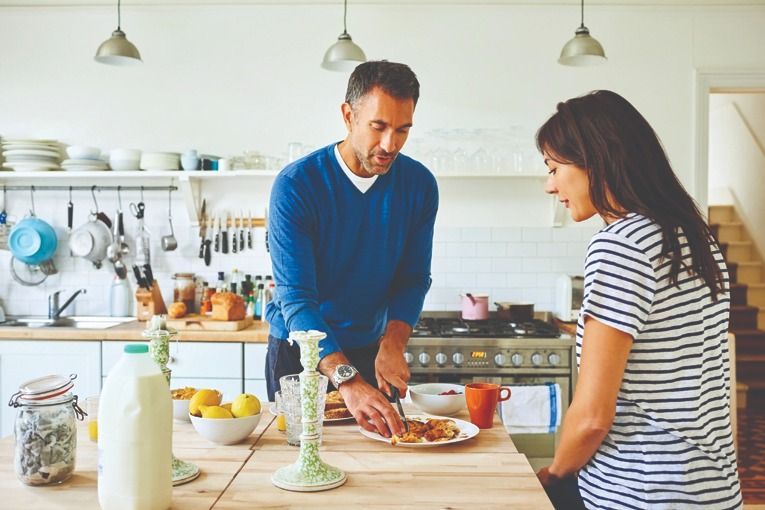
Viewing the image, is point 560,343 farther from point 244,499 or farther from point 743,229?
point 743,229

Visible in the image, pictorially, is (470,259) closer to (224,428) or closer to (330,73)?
(330,73)

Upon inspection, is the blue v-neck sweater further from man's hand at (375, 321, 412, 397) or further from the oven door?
the oven door

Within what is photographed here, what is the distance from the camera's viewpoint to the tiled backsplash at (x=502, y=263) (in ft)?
14.5

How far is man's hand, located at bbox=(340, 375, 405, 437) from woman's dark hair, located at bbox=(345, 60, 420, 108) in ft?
2.63

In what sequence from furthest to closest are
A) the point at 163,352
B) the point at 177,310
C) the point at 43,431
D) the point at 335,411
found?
the point at 177,310, the point at 335,411, the point at 163,352, the point at 43,431

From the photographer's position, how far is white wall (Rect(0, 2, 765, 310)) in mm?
4387

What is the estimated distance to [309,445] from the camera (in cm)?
145

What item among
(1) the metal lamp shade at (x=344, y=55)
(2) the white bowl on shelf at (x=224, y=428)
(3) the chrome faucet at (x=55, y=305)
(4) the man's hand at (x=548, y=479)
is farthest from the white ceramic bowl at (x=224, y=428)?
(3) the chrome faucet at (x=55, y=305)

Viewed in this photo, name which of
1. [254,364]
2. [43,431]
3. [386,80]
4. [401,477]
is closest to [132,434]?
[43,431]

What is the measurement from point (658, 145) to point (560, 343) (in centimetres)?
229

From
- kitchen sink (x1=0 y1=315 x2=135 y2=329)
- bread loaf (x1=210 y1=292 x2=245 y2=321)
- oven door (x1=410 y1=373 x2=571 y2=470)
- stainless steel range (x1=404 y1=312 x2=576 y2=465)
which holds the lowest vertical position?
oven door (x1=410 y1=373 x2=571 y2=470)

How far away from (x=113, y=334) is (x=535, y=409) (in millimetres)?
2209

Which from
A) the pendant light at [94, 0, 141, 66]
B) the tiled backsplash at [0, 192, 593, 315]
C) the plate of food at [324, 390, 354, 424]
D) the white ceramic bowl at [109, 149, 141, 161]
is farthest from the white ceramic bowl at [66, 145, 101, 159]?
the plate of food at [324, 390, 354, 424]

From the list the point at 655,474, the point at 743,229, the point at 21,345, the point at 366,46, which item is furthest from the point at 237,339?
the point at 743,229
